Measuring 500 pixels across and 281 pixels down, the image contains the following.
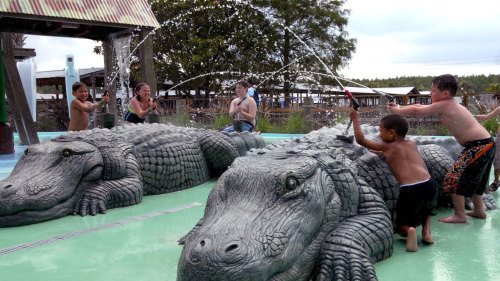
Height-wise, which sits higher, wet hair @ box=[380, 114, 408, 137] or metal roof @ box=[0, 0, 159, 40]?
metal roof @ box=[0, 0, 159, 40]

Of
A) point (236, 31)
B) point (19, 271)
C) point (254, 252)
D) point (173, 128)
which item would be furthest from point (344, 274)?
point (236, 31)

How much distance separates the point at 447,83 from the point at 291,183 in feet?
6.28

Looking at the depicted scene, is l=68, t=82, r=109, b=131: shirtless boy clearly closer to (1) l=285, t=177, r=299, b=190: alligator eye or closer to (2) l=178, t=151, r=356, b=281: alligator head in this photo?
(2) l=178, t=151, r=356, b=281: alligator head

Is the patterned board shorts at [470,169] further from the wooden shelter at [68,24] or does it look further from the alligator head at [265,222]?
the wooden shelter at [68,24]

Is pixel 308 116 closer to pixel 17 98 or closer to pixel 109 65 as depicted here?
pixel 109 65

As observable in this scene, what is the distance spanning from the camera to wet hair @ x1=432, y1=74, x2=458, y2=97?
10.9ft

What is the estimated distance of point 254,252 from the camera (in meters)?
1.68

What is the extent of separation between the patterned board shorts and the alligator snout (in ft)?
7.25

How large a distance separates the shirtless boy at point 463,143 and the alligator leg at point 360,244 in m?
1.03

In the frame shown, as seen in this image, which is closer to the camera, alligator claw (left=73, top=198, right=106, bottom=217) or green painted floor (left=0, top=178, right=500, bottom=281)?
green painted floor (left=0, top=178, right=500, bottom=281)

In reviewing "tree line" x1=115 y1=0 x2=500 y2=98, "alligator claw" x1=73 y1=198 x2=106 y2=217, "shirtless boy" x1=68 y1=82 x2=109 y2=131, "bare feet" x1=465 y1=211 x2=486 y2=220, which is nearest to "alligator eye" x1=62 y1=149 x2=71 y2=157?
"alligator claw" x1=73 y1=198 x2=106 y2=217

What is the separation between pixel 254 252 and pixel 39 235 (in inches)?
88.2

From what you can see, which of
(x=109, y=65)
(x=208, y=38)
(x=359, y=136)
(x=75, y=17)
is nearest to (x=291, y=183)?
(x=359, y=136)

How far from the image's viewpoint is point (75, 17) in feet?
23.4
